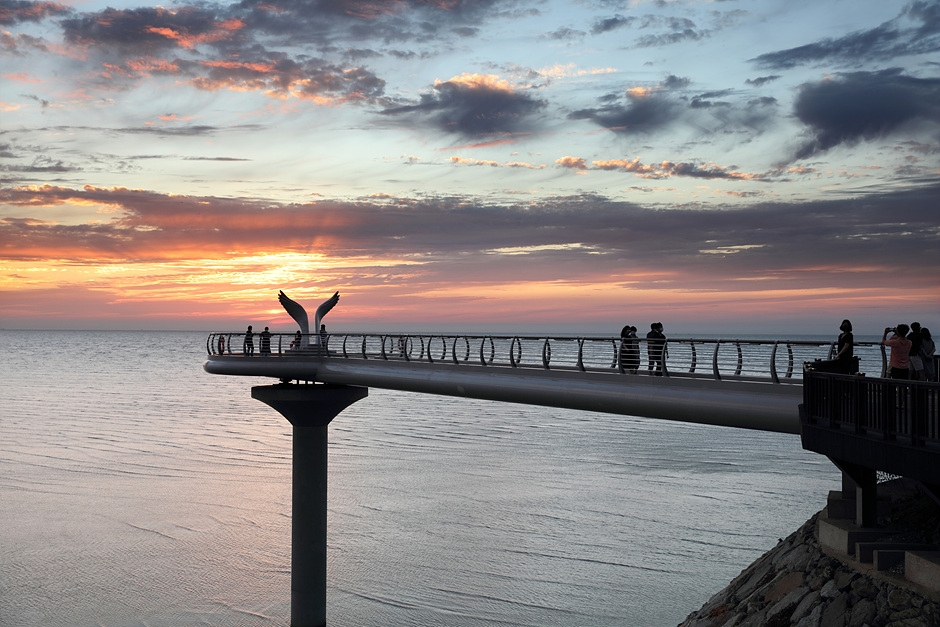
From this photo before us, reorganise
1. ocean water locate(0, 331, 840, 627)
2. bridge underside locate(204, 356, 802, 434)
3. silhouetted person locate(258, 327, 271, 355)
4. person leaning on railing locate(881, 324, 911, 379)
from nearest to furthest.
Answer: person leaning on railing locate(881, 324, 911, 379) < bridge underside locate(204, 356, 802, 434) < ocean water locate(0, 331, 840, 627) < silhouetted person locate(258, 327, 271, 355)

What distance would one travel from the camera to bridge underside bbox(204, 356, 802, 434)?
17.0 m

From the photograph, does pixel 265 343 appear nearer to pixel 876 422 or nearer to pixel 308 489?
pixel 308 489

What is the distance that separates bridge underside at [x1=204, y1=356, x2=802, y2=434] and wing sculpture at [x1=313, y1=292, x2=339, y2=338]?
3.59 meters

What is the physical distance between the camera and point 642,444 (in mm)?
72500

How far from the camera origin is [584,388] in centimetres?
2128

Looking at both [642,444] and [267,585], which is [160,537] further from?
[642,444]

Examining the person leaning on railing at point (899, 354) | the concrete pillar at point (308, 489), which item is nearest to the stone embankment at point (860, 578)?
the person leaning on railing at point (899, 354)

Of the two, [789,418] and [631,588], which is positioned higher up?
[789,418]

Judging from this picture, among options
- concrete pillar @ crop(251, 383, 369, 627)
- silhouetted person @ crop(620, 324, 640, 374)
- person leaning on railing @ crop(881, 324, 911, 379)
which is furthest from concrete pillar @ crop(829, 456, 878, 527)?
concrete pillar @ crop(251, 383, 369, 627)

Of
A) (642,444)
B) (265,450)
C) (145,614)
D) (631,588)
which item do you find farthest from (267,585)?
(642,444)

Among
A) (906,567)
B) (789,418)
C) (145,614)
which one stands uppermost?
(789,418)

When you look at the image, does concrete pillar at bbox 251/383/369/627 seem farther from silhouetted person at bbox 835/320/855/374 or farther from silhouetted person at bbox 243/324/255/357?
silhouetted person at bbox 835/320/855/374

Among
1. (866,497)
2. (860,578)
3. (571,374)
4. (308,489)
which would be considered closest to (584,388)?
(571,374)

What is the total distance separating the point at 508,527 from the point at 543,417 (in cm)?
5426
